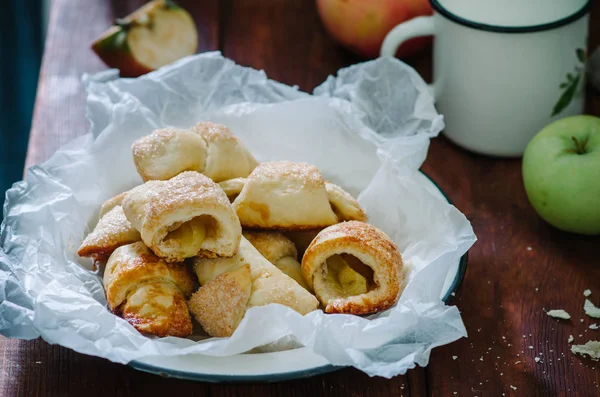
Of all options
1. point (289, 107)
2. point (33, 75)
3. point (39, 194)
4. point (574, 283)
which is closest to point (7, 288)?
point (39, 194)

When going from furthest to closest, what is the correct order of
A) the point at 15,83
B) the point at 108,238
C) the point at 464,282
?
the point at 15,83
the point at 464,282
the point at 108,238

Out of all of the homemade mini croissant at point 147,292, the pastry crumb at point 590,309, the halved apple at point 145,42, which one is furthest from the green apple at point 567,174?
the halved apple at point 145,42

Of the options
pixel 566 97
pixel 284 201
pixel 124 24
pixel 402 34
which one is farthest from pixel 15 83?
pixel 566 97

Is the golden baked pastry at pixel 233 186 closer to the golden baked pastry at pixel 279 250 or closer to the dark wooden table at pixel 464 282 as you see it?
the golden baked pastry at pixel 279 250

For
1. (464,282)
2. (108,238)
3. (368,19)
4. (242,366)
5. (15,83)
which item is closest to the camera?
(242,366)

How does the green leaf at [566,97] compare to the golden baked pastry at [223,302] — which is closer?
the golden baked pastry at [223,302]

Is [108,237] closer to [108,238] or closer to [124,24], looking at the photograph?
[108,238]

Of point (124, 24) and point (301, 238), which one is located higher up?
point (124, 24)

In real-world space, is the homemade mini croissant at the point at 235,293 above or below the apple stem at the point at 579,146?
below
